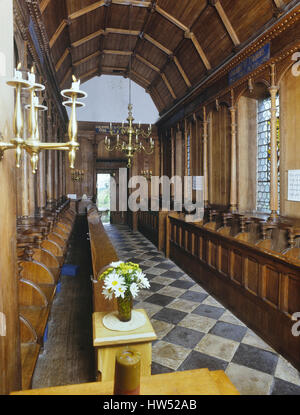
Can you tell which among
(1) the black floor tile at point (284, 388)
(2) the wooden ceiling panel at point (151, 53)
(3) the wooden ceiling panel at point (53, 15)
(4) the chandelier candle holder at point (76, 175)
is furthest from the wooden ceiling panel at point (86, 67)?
(1) the black floor tile at point (284, 388)

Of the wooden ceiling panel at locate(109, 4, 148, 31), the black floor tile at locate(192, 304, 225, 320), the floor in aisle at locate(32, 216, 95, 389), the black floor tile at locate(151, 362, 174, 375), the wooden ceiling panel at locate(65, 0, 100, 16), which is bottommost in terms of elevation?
the black floor tile at locate(151, 362, 174, 375)

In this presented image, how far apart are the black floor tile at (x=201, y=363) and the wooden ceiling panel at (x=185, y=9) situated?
613cm

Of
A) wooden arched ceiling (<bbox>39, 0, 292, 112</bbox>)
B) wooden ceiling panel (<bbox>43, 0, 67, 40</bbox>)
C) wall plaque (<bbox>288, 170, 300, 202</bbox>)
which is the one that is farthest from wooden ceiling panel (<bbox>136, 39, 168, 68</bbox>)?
wall plaque (<bbox>288, 170, 300, 202</bbox>)

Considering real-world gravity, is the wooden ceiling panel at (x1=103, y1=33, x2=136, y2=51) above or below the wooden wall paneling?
above

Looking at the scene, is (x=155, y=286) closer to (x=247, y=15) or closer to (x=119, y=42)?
(x=247, y=15)

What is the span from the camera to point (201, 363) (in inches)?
113

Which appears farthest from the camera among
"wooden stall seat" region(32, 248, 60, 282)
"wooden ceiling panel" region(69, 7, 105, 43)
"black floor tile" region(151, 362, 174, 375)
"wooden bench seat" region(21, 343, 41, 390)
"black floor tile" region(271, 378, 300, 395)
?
"wooden ceiling panel" region(69, 7, 105, 43)

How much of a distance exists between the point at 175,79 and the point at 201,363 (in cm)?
804

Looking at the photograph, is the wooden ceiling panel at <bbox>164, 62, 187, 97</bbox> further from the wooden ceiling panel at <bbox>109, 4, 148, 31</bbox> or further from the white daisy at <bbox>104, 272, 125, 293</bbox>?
the white daisy at <bbox>104, 272, 125, 293</bbox>

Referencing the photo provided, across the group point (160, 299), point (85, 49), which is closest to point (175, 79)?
point (85, 49)

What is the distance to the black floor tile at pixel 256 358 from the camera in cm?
279

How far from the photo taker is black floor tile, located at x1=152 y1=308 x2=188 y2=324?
3.81 m

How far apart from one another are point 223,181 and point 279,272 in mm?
3505

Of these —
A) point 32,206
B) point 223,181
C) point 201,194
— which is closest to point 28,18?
point 32,206
